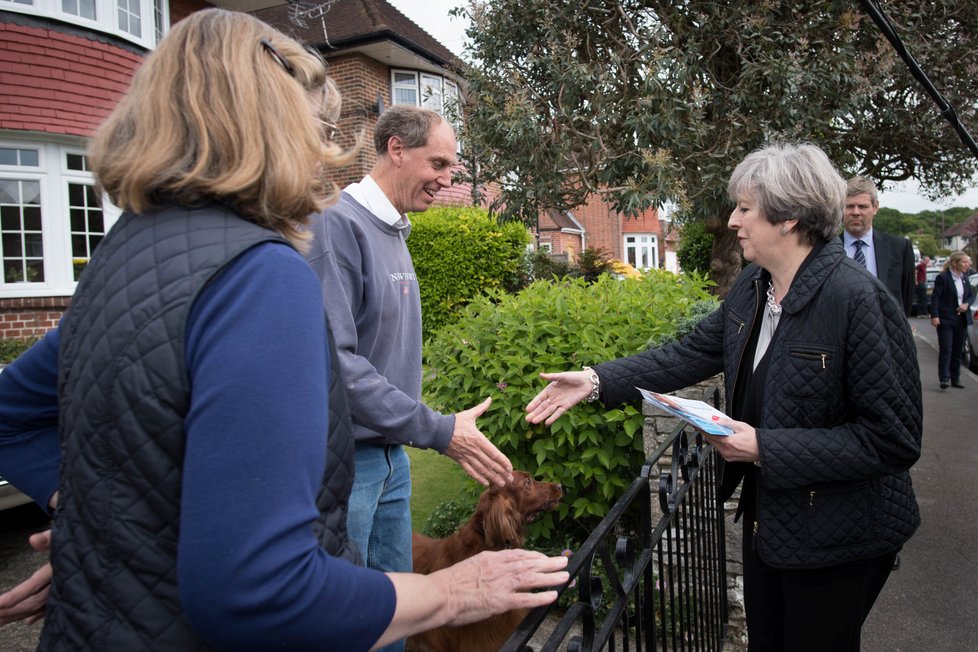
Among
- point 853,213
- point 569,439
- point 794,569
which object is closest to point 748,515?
point 794,569

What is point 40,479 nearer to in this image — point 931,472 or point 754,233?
point 754,233

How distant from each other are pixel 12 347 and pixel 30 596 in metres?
9.90

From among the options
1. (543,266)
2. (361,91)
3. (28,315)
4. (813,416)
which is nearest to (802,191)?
(813,416)

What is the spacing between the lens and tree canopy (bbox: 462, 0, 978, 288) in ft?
24.5

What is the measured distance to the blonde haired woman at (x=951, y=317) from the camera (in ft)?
36.4

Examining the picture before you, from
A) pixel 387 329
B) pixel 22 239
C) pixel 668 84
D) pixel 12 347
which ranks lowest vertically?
pixel 12 347

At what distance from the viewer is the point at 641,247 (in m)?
43.1

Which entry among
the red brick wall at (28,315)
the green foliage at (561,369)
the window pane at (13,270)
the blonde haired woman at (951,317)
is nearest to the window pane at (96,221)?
the window pane at (13,270)

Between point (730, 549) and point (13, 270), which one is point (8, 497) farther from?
point (13, 270)

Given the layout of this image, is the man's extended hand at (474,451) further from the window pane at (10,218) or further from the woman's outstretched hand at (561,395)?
the window pane at (10,218)

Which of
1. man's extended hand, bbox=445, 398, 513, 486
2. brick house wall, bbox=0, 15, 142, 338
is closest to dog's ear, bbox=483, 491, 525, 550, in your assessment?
man's extended hand, bbox=445, 398, 513, 486

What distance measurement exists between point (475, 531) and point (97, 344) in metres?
2.61

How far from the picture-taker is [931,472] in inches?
266

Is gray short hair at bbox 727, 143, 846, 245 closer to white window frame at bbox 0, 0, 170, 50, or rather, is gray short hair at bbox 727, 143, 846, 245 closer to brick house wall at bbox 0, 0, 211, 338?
white window frame at bbox 0, 0, 170, 50
